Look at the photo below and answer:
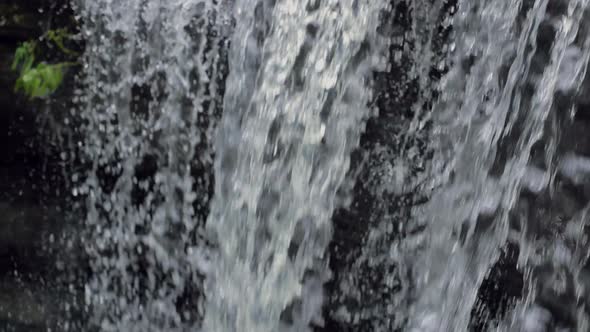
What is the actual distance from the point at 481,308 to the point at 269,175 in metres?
0.49

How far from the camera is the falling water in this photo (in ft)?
2.70

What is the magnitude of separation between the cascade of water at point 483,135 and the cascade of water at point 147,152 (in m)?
0.61

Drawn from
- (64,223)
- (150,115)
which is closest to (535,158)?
(150,115)

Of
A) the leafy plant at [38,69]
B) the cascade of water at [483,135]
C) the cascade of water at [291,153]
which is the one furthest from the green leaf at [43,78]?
the cascade of water at [483,135]

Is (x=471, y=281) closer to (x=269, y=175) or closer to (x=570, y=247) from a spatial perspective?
(x=570, y=247)

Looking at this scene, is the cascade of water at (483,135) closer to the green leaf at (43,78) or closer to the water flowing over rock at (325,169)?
the water flowing over rock at (325,169)

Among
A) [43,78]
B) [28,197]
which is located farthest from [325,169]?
[28,197]

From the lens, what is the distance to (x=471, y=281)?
939mm

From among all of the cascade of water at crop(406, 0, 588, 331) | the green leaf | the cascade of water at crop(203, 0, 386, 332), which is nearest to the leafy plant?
the green leaf

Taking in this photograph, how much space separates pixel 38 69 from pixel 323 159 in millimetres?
968

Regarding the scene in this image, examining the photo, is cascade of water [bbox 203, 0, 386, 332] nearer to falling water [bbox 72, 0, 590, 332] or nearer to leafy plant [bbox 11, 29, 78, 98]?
falling water [bbox 72, 0, 590, 332]

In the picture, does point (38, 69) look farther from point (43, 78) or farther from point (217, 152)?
point (217, 152)

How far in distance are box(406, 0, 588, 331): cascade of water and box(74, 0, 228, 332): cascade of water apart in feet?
2.02

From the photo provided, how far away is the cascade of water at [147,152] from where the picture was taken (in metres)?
1.66
